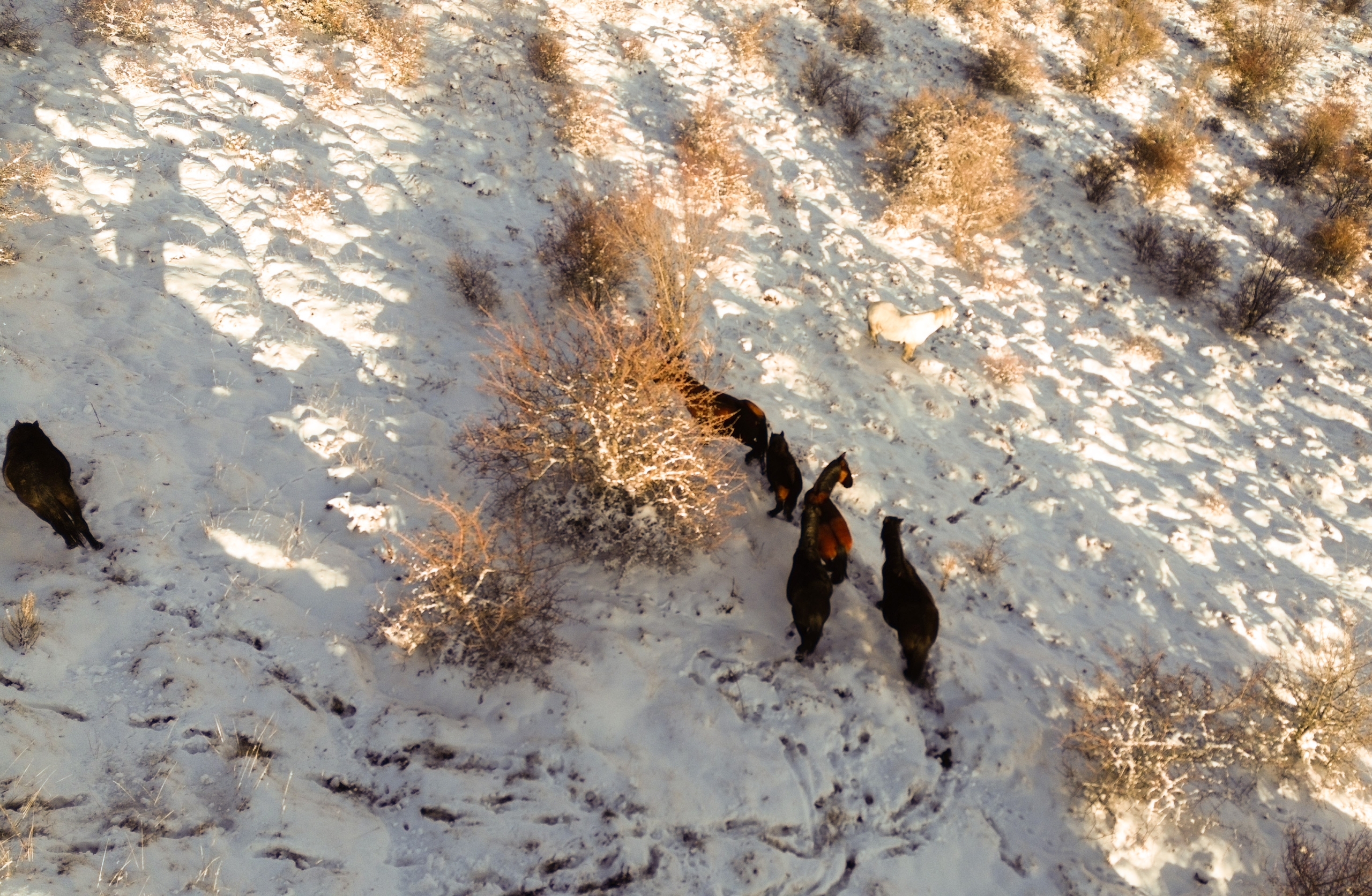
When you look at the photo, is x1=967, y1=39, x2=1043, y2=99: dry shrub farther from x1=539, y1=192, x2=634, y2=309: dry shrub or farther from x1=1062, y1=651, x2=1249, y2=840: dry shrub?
x1=1062, y1=651, x2=1249, y2=840: dry shrub

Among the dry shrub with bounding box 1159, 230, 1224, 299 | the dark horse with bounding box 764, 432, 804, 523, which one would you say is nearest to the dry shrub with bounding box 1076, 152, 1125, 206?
the dry shrub with bounding box 1159, 230, 1224, 299

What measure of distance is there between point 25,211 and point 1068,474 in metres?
11.8

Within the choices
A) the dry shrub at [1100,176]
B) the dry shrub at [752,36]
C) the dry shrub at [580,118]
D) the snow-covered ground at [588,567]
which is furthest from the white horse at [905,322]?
the dry shrub at [752,36]

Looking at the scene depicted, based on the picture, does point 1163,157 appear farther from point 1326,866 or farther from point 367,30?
point 367,30

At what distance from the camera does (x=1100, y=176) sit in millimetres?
11227

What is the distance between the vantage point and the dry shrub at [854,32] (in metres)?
12.7

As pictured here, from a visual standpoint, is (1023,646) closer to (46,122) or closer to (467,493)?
(467,493)

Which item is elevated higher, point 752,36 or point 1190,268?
point 1190,268

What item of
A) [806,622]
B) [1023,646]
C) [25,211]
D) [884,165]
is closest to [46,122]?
[25,211]

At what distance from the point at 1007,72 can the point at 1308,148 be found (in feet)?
18.0

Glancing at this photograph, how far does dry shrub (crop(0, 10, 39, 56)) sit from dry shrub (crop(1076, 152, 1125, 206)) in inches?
632

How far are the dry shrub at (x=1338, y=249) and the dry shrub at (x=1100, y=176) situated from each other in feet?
10.3

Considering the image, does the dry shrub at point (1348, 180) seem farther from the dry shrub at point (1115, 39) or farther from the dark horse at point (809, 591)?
the dark horse at point (809, 591)

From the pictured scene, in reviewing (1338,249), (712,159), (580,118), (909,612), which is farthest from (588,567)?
(1338,249)
